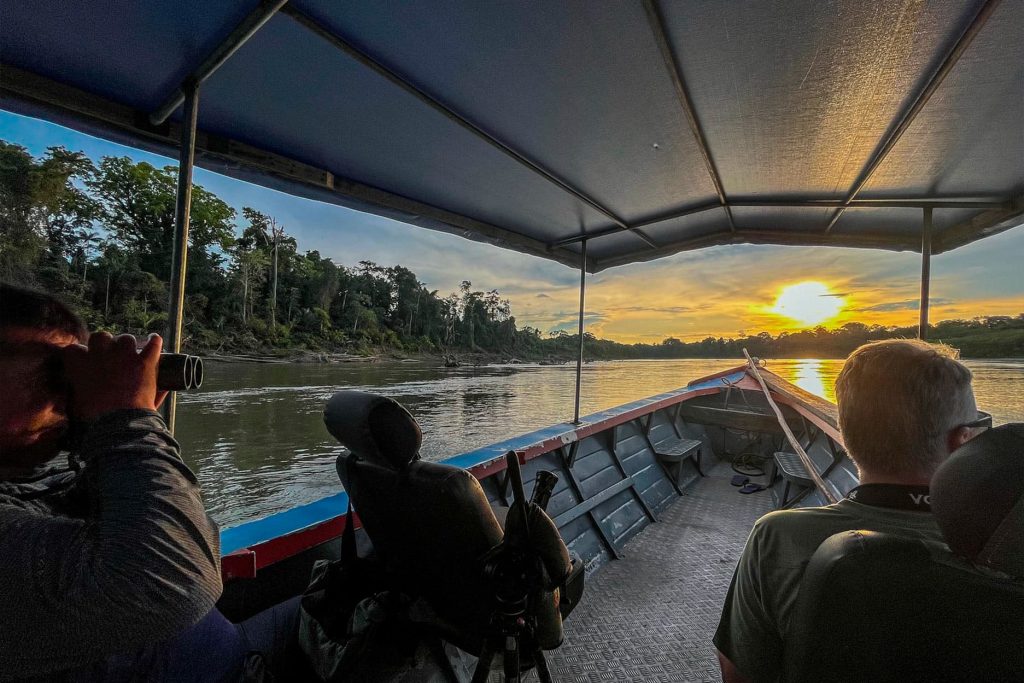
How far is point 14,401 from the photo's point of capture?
0.62 m

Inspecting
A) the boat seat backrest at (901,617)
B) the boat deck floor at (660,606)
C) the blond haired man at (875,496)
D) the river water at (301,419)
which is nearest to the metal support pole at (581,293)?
the boat deck floor at (660,606)

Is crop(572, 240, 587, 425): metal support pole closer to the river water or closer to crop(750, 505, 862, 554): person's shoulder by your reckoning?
the river water

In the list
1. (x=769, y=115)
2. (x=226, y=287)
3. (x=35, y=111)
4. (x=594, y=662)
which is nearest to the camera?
(x=35, y=111)

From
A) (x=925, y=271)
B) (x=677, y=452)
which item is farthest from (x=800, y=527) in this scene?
(x=677, y=452)

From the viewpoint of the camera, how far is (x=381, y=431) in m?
1.17

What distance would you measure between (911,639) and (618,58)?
1507mm

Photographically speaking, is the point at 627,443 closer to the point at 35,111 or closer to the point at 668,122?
the point at 668,122

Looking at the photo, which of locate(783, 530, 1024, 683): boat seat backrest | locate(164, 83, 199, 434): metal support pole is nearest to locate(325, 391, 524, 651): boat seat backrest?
→ locate(164, 83, 199, 434): metal support pole

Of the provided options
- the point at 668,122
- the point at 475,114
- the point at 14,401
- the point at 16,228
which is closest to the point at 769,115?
the point at 668,122

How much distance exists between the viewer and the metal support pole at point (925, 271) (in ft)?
7.75

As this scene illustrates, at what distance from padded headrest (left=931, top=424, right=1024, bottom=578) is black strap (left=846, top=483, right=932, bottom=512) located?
1.23 feet

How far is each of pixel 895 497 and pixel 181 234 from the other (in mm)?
2075

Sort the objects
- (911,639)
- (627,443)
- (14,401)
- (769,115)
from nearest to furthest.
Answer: (911,639) → (14,401) → (769,115) → (627,443)

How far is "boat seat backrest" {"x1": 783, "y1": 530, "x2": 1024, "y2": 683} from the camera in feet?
1.49
